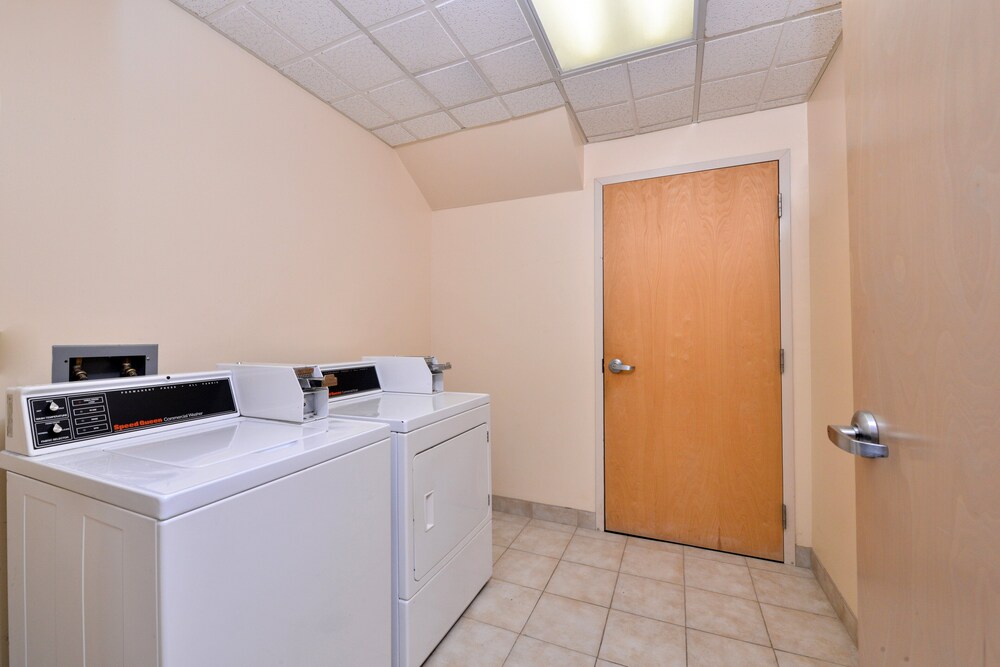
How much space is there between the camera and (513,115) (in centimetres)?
221

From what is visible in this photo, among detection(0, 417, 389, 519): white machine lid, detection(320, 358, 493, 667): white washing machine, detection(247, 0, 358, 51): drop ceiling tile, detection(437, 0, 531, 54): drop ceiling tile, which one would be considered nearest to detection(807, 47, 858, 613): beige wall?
detection(437, 0, 531, 54): drop ceiling tile

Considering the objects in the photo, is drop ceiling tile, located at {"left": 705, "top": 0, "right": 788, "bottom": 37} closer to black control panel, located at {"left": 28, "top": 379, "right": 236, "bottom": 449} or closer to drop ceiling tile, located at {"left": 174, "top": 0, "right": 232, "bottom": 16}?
drop ceiling tile, located at {"left": 174, "top": 0, "right": 232, "bottom": 16}

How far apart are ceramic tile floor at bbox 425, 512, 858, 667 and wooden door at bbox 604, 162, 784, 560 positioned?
231 millimetres

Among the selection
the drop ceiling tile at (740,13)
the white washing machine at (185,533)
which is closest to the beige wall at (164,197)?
the white washing machine at (185,533)

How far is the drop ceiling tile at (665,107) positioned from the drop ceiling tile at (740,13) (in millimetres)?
394

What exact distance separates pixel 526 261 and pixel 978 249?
224 centimetres

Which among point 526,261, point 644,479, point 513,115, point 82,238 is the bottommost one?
point 644,479

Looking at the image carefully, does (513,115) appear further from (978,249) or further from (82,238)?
(978,249)

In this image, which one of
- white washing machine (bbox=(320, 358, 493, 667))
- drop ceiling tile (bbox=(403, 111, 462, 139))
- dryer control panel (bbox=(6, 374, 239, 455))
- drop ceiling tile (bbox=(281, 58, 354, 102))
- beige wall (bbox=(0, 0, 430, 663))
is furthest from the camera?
drop ceiling tile (bbox=(403, 111, 462, 139))

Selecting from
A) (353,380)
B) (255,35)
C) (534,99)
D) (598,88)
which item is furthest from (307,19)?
(353,380)

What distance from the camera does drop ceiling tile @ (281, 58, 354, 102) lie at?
1.76 metres

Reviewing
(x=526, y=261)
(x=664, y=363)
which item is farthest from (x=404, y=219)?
(x=664, y=363)

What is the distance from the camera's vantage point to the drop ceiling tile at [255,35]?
149 centimetres

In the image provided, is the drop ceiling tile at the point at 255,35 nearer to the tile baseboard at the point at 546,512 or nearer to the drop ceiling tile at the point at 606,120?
the drop ceiling tile at the point at 606,120
